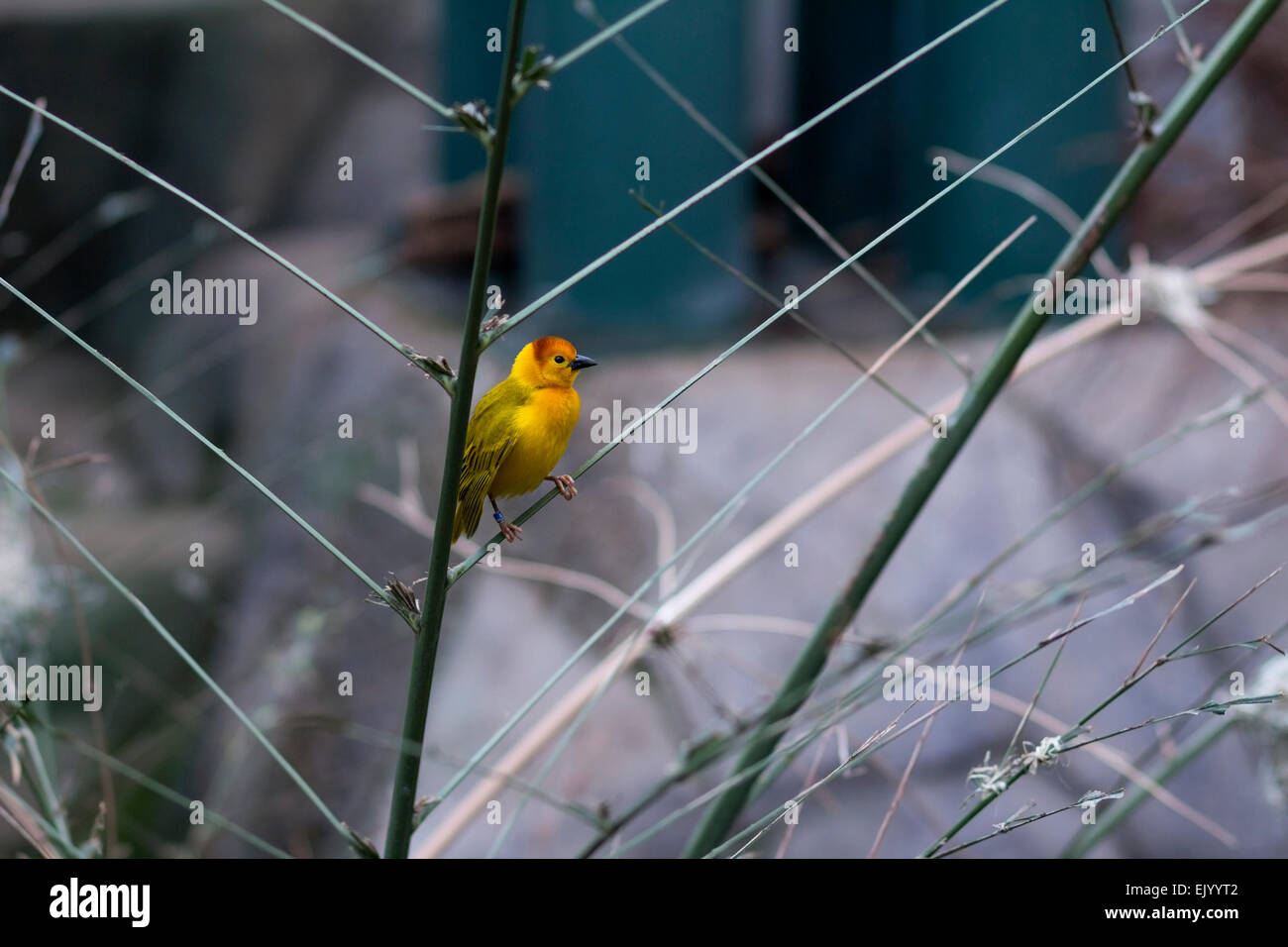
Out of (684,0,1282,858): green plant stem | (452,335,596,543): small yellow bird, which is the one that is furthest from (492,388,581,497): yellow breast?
(684,0,1282,858): green plant stem

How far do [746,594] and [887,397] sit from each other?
50 cm

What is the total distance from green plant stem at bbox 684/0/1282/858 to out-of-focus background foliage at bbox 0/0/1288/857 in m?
0.27

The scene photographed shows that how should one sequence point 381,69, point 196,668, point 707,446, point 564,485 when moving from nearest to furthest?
point 381,69, point 196,668, point 564,485, point 707,446

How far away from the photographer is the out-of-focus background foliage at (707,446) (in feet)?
5.15

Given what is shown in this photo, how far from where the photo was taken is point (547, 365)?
70cm

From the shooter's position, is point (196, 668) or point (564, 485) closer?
point (196, 668)

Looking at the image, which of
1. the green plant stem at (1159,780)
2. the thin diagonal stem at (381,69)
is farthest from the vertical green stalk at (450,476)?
the green plant stem at (1159,780)

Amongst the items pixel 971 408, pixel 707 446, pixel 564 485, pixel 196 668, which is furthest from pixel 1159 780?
pixel 707 446

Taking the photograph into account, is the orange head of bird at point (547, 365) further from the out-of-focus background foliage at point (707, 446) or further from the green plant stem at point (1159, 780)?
the green plant stem at point (1159, 780)

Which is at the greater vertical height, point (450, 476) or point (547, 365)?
point (547, 365)

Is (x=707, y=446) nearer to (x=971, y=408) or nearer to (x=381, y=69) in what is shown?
(x=971, y=408)

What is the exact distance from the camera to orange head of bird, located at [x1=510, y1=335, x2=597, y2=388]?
2.27 feet

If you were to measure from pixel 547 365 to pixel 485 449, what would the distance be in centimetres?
7

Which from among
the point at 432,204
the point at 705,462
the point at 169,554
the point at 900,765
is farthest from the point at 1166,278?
the point at 169,554
